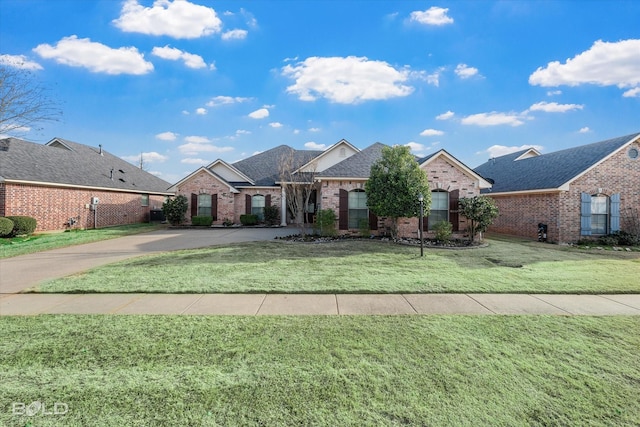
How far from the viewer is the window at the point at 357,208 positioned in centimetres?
1495

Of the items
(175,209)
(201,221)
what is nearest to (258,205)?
(201,221)

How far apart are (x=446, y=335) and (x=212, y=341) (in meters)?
3.09

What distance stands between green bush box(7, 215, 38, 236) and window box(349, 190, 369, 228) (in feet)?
52.7

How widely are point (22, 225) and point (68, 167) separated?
252 inches

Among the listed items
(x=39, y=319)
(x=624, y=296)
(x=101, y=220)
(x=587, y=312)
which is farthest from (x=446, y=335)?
(x=101, y=220)

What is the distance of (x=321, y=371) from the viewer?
10.4 feet

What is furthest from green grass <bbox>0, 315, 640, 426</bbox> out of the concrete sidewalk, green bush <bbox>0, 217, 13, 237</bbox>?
green bush <bbox>0, 217, 13, 237</bbox>

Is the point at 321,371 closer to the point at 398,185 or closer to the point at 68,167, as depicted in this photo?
the point at 398,185

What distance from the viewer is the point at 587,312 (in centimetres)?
501

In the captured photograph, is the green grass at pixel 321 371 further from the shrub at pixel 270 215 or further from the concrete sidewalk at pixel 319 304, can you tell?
the shrub at pixel 270 215

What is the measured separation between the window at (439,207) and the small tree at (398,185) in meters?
1.64

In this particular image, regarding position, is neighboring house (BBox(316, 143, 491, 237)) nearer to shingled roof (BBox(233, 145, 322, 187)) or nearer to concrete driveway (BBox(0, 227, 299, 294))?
concrete driveway (BBox(0, 227, 299, 294))

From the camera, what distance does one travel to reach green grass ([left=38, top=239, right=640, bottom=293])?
6.20 meters

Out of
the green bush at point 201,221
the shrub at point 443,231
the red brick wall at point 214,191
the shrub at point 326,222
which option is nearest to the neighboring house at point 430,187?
the shrub at point 326,222
